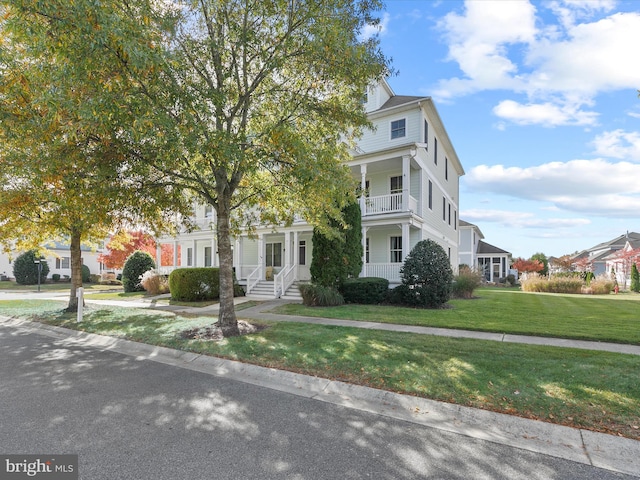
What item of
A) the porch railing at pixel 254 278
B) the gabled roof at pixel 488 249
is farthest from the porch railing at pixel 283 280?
the gabled roof at pixel 488 249

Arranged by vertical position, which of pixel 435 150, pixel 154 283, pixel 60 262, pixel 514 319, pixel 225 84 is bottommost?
pixel 514 319

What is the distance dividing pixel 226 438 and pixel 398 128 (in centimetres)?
1757

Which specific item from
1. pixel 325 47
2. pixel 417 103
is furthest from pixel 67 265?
pixel 325 47

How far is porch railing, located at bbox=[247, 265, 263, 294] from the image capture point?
1917 centimetres

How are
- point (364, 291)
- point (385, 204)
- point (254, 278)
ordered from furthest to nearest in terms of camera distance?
point (254, 278), point (385, 204), point (364, 291)

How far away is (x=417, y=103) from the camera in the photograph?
58.0 feet

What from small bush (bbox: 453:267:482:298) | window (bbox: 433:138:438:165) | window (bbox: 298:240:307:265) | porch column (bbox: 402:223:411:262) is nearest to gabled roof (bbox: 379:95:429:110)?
window (bbox: 433:138:438:165)

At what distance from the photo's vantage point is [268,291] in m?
18.5

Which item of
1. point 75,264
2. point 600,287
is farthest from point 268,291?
point 600,287

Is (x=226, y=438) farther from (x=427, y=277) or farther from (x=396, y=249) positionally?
(x=396, y=249)

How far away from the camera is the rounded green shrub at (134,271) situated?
23.1 metres

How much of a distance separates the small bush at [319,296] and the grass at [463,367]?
438cm

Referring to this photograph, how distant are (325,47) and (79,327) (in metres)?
9.69

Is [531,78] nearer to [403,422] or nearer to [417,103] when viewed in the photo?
[417,103]
